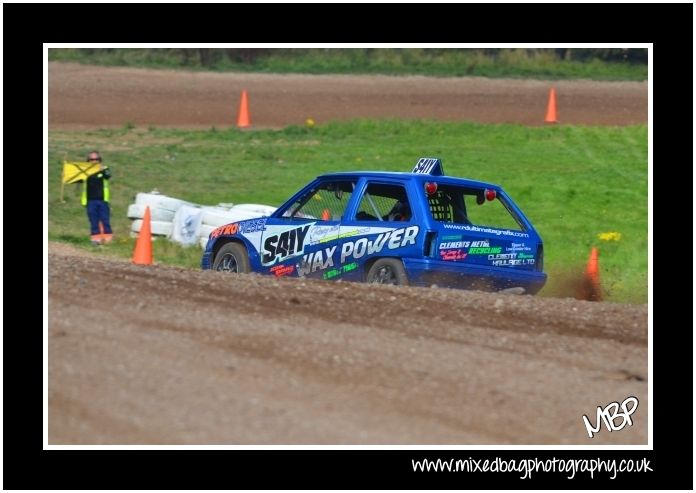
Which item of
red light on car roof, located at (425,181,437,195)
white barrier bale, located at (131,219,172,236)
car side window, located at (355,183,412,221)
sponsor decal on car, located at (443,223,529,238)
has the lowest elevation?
sponsor decal on car, located at (443,223,529,238)

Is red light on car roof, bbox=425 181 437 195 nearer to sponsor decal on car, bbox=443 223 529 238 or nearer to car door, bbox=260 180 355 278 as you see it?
sponsor decal on car, bbox=443 223 529 238

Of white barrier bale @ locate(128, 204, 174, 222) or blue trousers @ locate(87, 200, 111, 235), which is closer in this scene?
blue trousers @ locate(87, 200, 111, 235)

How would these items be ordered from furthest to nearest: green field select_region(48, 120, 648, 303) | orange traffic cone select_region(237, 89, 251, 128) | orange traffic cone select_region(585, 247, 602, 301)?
orange traffic cone select_region(237, 89, 251, 128), green field select_region(48, 120, 648, 303), orange traffic cone select_region(585, 247, 602, 301)

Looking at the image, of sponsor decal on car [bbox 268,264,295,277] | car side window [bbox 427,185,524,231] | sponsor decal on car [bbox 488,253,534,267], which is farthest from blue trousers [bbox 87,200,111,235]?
sponsor decal on car [bbox 488,253,534,267]

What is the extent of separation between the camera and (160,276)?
36.3 feet

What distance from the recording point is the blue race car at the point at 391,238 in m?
11.5

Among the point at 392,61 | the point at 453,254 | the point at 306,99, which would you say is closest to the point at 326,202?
the point at 453,254

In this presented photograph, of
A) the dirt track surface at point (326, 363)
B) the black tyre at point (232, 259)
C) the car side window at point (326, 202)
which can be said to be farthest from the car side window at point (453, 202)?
the black tyre at point (232, 259)

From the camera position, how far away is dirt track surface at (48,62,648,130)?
28.6m

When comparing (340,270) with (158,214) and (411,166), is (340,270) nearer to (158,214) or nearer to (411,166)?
(158,214)

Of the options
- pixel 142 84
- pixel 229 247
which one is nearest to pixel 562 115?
pixel 142 84

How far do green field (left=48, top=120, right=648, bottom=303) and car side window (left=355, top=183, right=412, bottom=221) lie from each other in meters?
3.10

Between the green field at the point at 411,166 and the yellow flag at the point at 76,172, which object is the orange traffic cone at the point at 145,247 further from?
the yellow flag at the point at 76,172

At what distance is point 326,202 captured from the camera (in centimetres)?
1252
